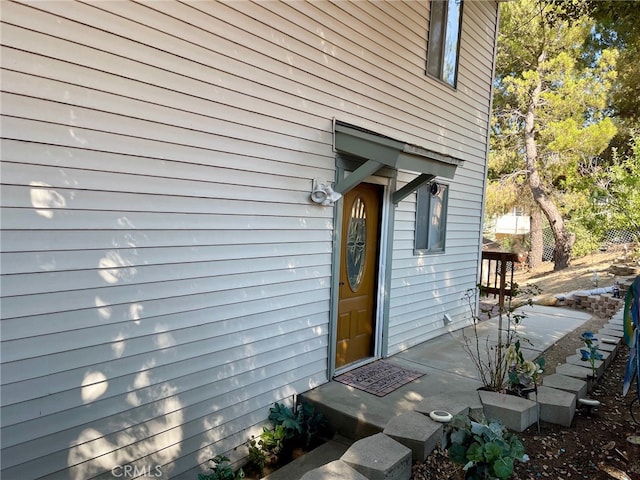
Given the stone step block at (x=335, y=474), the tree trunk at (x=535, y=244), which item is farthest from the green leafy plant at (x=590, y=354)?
the tree trunk at (x=535, y=244)

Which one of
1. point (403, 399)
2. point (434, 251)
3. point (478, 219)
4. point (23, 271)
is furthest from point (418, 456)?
point (478, 219)

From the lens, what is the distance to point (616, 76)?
12.0m

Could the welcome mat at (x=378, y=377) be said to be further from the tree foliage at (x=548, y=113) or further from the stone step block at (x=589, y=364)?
the tree foliage at (x=548, y=113)

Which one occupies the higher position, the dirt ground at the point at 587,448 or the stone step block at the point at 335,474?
the stone step block at the point at 335,474

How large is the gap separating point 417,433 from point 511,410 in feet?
2.82

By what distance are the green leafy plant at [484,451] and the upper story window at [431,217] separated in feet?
11.3

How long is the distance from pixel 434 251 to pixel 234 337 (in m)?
3.53

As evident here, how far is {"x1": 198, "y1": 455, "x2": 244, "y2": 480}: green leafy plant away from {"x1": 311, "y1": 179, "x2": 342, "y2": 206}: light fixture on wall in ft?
7.19

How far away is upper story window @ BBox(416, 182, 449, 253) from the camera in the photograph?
18.7ft

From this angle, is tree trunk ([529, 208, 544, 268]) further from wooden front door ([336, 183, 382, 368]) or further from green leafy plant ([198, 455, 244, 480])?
green leafy plant ([198, 455, 244, 480])

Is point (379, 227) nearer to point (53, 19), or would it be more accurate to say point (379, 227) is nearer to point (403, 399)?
point (403, 399)

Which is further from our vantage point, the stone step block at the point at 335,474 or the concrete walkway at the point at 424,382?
the concrete walkway at the point at 424,382

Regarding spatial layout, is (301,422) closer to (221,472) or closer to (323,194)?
(221,472)

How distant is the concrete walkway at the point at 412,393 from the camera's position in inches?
132
